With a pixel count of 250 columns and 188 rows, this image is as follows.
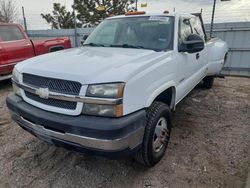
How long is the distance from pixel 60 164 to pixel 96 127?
124cm

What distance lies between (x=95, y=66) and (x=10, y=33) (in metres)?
5.59

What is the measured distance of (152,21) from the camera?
3518 mm

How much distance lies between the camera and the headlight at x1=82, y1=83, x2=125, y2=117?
6.97ft

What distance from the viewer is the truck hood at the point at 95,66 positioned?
86.6 inches

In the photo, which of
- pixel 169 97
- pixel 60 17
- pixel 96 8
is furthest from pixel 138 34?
pixel 60 17

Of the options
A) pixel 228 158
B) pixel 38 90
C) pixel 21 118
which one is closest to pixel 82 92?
pixel 38 90

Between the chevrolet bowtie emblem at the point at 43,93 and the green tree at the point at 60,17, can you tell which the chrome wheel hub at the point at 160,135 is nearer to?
the chevrolet bowtie emblem at the point at 43,93

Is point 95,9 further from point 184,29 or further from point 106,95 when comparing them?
point 106,95

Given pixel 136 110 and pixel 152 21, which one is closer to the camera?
pixel 136 110

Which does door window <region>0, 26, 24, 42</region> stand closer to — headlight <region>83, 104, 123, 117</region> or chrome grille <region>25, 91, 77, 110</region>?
chrome grille <region>25, 91, 77, 110</region>

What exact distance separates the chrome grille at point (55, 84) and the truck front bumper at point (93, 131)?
248 mm

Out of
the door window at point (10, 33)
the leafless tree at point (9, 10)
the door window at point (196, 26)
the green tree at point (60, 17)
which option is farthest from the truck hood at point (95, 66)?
the leafless tree at point (9, 10)

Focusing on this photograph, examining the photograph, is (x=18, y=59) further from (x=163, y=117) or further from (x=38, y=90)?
(x=163, y=117)

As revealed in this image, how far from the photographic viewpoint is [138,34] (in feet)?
11.4
